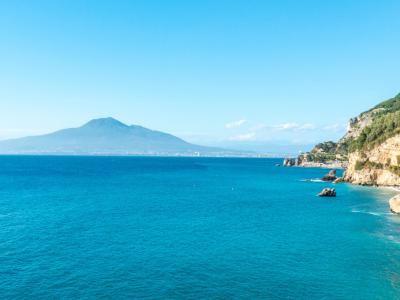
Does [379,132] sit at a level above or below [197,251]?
above

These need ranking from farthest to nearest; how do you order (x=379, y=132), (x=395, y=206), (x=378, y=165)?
(x=379, y=132) → (x=378, y=165) → (x=395, y=206)

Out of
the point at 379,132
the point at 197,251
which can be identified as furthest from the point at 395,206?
the point at 379,132

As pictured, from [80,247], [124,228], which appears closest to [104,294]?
[80,247]

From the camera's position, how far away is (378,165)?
13862 cm

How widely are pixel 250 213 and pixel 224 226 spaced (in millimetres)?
16802

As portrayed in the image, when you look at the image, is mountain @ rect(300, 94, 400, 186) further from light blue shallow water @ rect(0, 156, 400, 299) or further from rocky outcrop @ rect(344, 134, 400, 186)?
light blue shallow water @ rect(0, 156, 400, 299)

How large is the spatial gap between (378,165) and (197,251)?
110 metres

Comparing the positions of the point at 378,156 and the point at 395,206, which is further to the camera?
the point at 378,156

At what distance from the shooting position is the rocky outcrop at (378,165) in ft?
426

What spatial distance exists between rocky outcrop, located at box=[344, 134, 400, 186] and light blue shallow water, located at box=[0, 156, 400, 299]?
43586mm

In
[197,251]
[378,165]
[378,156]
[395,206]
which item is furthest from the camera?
[378,165]

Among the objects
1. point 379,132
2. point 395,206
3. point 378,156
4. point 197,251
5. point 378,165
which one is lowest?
point 197,251

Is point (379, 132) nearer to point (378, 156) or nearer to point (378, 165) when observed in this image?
point (378, 156)

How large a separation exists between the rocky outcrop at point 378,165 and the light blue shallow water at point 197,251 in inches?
1716
